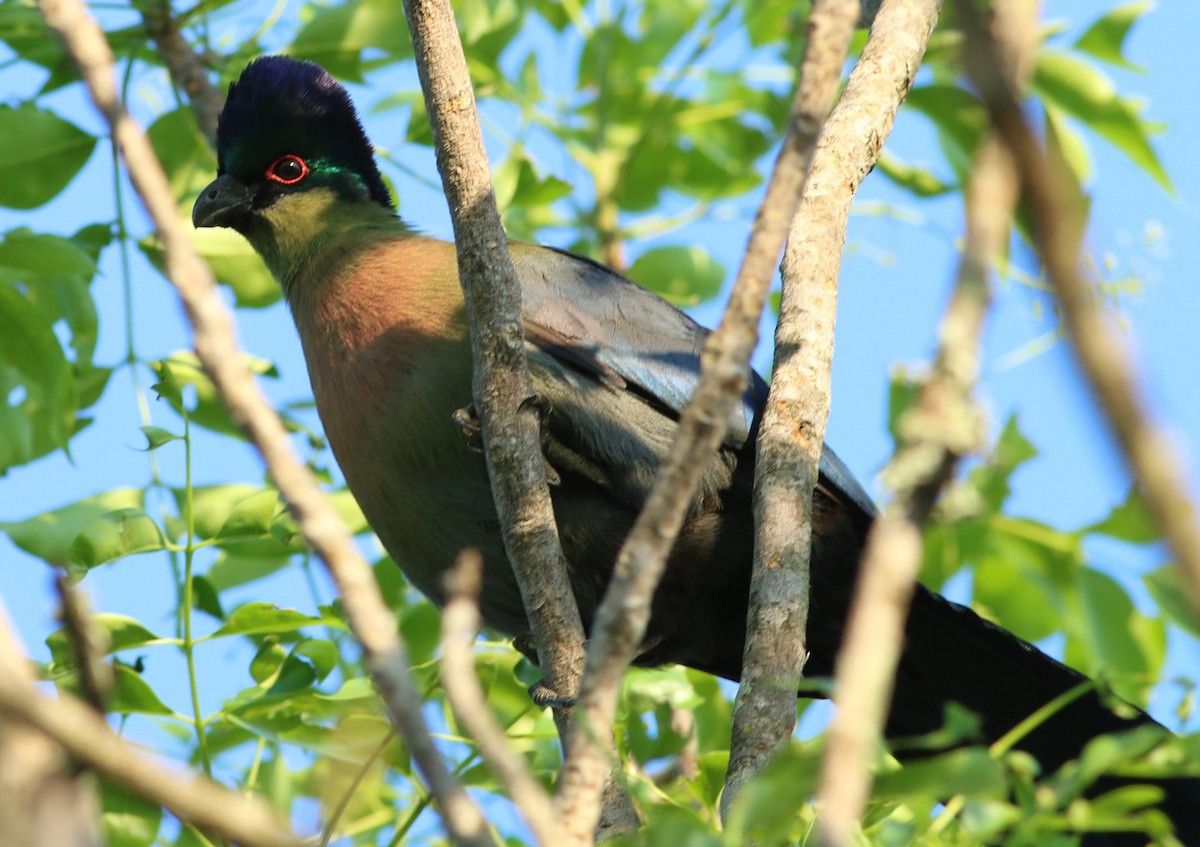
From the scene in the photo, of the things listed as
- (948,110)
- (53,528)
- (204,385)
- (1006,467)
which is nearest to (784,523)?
(1006,467)

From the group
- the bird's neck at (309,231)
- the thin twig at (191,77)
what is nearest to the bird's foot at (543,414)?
the bird's neck at (309,231)

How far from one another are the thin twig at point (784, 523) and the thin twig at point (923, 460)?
1199 millimetres

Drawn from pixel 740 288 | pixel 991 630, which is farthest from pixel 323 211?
pixel 740 288

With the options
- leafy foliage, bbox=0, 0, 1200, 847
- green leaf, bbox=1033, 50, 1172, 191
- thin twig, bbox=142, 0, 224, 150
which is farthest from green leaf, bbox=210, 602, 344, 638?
green leaf, bbox=1033, 50, 1172, 191

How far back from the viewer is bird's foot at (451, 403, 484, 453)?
360 centimetres

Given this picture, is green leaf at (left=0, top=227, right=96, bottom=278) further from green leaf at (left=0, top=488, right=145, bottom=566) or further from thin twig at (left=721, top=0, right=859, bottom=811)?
thin twig at (left=721, top=0, right=859, bottom=811)

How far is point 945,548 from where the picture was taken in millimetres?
4227

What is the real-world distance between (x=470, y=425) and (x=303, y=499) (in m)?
2.06

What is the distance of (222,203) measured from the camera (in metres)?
4.85

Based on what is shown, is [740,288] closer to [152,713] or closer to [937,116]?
[152,713]

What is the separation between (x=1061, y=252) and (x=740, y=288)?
3.38ft

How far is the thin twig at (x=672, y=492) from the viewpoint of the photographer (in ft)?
5.90

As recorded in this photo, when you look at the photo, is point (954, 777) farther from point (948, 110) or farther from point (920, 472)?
point (948, 110)

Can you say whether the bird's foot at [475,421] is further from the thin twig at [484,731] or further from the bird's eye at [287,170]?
the thin twig at [484,731]
